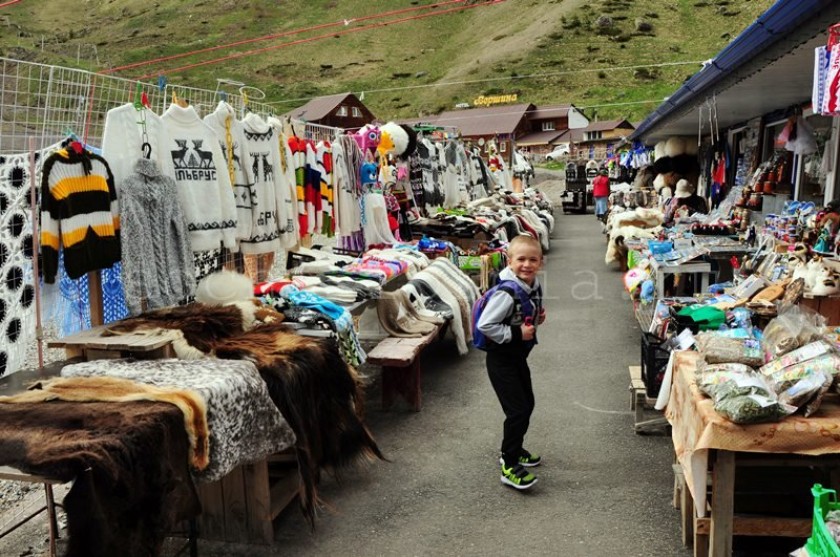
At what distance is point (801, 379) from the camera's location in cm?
314

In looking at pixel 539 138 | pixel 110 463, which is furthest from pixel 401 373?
pixel 539 138

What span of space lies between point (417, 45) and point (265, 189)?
9920cm

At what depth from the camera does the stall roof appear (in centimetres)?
493

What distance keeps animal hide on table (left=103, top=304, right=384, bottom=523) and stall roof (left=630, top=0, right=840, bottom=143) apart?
4070mm

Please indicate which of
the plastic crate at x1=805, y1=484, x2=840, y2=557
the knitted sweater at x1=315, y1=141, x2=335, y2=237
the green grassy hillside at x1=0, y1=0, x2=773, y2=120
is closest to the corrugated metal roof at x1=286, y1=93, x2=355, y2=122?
the green grassy hillside at x1=0, y1=0, x2=773, y2=120

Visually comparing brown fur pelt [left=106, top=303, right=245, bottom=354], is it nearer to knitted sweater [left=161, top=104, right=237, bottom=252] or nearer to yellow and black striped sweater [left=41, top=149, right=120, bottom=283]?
yellow and black striped sweater [left=41, top=149, right=120, bottom=283]

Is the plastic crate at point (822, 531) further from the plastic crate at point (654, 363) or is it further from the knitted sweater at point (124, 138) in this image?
the knitted sweater at point (124, 138)

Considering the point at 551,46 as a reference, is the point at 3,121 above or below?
below

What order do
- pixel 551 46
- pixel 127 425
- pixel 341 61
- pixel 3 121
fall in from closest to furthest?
1. pixel 127 425
2. pixel 3 121
3. pixel 551 46
4. pixel 341 61

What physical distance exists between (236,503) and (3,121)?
2768mm

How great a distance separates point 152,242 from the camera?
4.53 m

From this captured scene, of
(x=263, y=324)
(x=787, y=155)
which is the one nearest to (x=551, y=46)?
(x=787, y=155)

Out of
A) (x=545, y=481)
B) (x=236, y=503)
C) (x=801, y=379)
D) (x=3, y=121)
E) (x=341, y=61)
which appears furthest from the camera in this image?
(x=341, y=61)

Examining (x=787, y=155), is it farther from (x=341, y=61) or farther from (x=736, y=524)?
(x=341, y=61)
